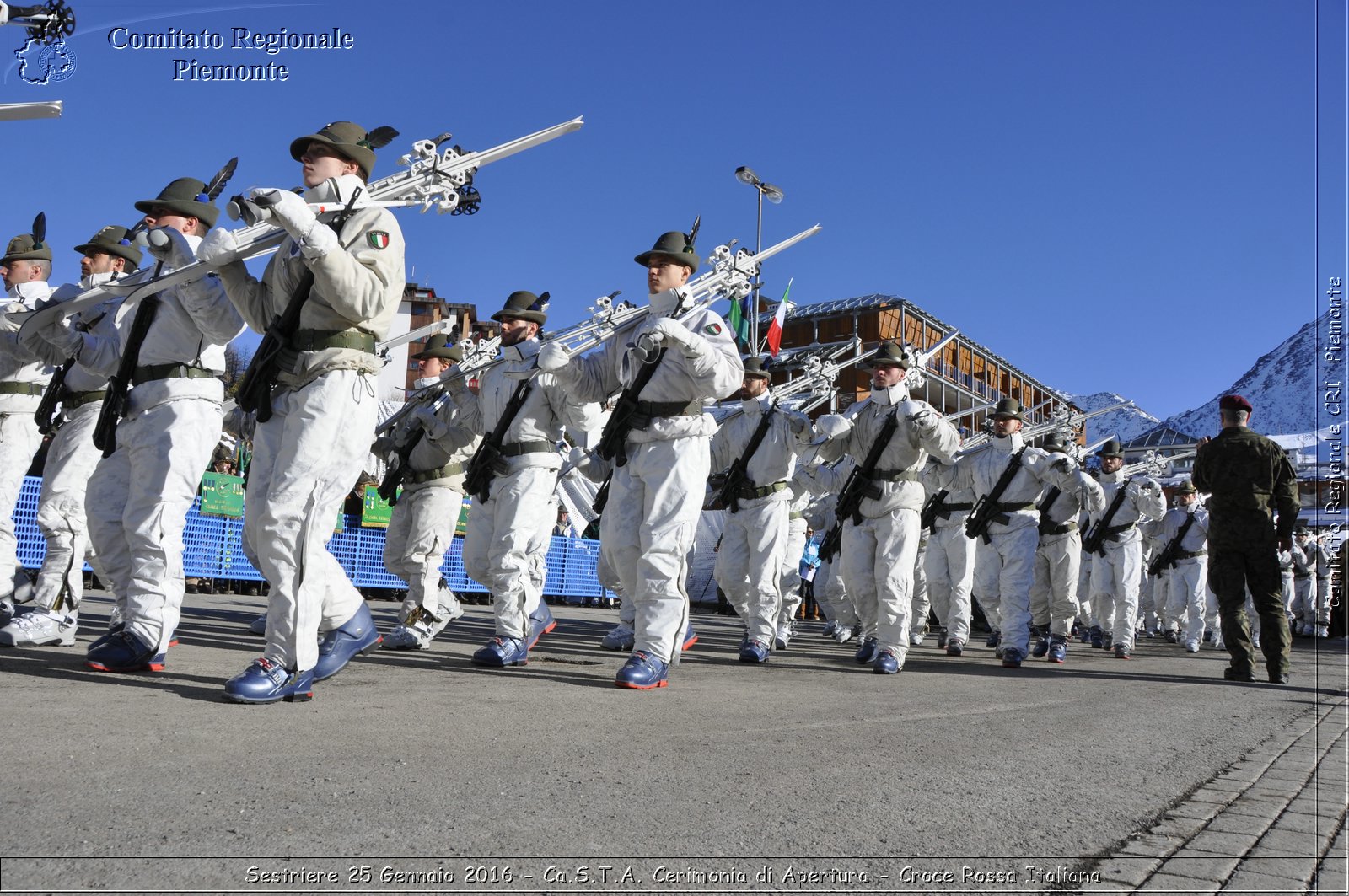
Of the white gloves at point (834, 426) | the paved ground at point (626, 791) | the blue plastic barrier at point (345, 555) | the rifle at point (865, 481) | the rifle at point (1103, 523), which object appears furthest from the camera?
the rifle at point (1103, 523)

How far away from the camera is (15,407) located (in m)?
6.83

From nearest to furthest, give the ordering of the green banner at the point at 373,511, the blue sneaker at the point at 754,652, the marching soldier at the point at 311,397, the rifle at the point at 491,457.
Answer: the marching soldier at the point at 311,397 < the rifle at the point at 491,457 < the blue sneaker at the point at 754,652 < the green banner at the point at 373,511

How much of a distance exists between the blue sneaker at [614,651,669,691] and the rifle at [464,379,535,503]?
2.00 m

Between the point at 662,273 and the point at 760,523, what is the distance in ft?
9.91

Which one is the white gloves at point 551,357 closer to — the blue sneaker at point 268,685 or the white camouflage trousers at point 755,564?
the blue sneaker at point 268,685

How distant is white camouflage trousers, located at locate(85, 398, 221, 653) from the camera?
16.5 ft

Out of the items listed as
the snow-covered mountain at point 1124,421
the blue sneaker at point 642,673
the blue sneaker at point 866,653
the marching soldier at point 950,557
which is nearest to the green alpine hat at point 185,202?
the blue sneaker at point 642,673

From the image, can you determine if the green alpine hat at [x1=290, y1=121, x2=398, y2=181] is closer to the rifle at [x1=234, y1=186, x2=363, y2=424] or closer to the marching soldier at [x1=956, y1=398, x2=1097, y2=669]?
the rifle at [x1=234, y1=186, x2=363, y2=424]

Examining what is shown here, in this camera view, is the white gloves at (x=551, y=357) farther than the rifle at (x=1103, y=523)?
No

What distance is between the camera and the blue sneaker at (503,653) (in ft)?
22.0

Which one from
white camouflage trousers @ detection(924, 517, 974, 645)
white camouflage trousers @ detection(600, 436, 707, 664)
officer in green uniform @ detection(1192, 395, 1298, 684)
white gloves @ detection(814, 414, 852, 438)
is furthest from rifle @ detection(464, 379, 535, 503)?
officer in green uniform @ detection(1192, 395, 1298, 684)

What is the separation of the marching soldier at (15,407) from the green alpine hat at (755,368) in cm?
582

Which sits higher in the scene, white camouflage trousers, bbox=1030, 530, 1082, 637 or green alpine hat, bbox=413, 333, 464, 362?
green alpine hat, bbox=413, 333, 464, 362

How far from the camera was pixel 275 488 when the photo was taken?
4441 mm
